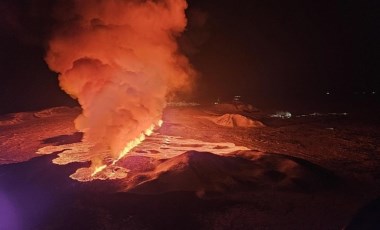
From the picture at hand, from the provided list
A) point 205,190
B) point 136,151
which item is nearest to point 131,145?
point 136,151

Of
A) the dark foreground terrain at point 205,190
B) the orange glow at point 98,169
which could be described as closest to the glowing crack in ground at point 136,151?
the orange glow at point 98,169

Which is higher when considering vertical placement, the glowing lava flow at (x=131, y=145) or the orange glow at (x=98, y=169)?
the glowing lava flow at (x=131, y=145)

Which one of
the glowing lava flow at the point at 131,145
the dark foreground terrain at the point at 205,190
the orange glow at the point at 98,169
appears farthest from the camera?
the glowing lava flow at the point at 131,145

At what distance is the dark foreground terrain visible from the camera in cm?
867

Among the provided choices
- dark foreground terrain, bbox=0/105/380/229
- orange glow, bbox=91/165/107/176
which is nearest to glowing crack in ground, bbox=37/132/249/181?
orange glow, bbox=91/165/107/176

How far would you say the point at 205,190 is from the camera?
10.5 m

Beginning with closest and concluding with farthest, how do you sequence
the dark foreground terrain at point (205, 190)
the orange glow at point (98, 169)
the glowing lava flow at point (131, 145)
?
the dark foreground terrain at point (205, 190) → the orange glow at point (98, 169) → the glowing lava flow at point (131, 145)

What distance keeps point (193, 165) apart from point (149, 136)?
756cm

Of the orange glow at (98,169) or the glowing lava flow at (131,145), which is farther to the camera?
the glowing lava flow at (131,145)

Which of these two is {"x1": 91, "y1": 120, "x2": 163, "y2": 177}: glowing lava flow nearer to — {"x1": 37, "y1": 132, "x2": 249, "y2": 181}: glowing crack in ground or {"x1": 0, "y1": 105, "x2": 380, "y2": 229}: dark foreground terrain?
{"x1": 37, "y1": 132, "x2": 249, "y2": 181}: glowing crack in ground

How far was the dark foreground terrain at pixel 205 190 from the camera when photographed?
28.5ft

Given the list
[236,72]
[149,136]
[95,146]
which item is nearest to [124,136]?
[95,146]

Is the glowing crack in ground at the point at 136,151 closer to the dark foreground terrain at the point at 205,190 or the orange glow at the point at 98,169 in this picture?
the orange glow at the point at 98,169

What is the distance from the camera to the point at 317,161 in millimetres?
14102
